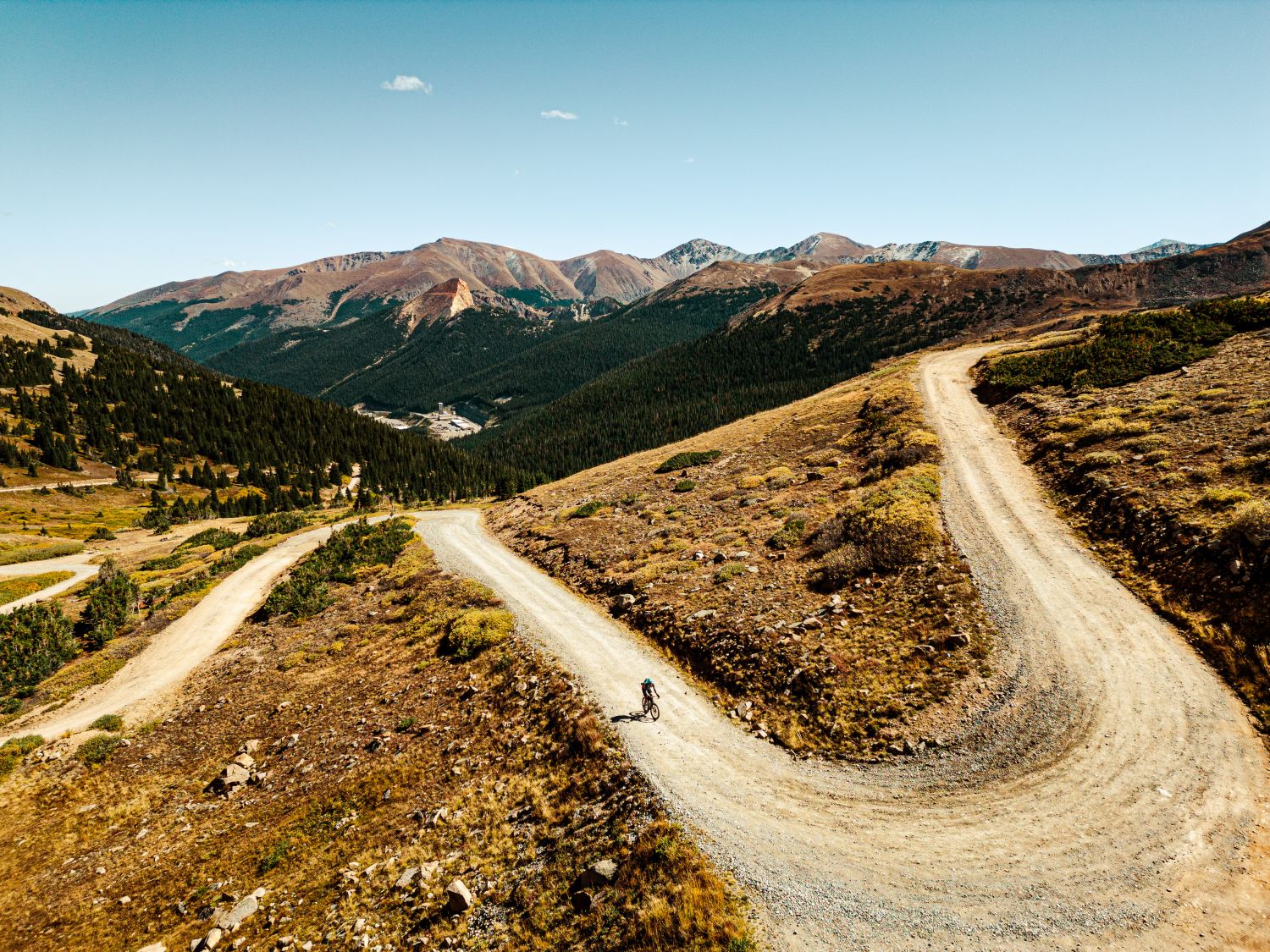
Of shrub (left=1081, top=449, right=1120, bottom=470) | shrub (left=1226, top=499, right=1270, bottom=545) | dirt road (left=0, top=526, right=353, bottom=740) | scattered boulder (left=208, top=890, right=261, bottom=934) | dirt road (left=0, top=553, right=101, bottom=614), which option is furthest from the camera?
dirt road (left=0, top=553, right=101, bottom=614)

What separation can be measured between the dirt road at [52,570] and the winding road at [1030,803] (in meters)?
52.1

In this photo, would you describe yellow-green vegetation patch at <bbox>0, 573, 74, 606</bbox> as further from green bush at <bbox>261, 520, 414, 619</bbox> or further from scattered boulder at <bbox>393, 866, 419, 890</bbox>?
scattered boulder at <bbox>393, 866, 419, 890</bbox>

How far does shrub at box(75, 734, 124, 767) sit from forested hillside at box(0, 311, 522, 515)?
56.2 m

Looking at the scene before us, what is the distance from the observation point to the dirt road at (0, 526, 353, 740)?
2503 centimetres

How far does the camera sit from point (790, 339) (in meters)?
197

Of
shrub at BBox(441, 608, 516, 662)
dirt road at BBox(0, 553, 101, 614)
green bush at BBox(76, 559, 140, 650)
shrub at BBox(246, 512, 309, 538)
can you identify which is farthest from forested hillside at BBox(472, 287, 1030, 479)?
shrub at BBox(441, 608, 516, 662)

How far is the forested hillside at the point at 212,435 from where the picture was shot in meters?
98.4

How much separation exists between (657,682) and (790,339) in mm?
197836


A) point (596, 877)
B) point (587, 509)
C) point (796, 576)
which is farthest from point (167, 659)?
point (796, 576)

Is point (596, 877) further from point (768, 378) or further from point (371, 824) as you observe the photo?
point (768, 378)

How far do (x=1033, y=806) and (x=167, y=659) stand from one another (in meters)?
42.5

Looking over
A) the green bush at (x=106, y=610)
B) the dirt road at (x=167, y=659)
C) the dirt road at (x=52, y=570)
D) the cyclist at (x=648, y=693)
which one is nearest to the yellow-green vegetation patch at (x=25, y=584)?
the dirt road at (x=52, y=570)

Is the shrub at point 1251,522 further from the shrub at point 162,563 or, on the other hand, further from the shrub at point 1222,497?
the shrub at point 162,563

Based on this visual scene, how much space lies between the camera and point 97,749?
866 inches
